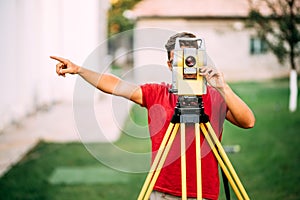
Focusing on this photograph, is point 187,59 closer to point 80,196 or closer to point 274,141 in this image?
point 80,196

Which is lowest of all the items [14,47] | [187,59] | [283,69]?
[283,69]

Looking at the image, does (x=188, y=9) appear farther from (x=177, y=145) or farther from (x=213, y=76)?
(x=213, y=76)

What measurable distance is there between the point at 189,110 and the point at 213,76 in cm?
18

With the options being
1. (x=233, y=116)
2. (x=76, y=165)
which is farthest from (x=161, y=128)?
(x=76, y=165)

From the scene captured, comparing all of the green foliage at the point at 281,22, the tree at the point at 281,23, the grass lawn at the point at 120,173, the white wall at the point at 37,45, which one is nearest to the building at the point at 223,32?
the white wall at the point at 37,45

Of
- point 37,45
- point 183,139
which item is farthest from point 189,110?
point 37,45

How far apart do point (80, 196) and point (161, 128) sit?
3.11 m

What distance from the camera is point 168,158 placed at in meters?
2.57

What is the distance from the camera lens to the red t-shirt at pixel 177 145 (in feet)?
8.46

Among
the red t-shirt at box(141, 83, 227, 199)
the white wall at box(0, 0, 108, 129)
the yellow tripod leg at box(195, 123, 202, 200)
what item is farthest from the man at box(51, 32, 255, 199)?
the white wall at box(0, 0, 108, 129)

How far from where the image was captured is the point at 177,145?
261 centimetres

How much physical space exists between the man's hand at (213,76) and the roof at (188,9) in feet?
64.8

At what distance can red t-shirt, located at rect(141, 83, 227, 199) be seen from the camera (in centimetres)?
258

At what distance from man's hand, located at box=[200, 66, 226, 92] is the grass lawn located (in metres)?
1.80
